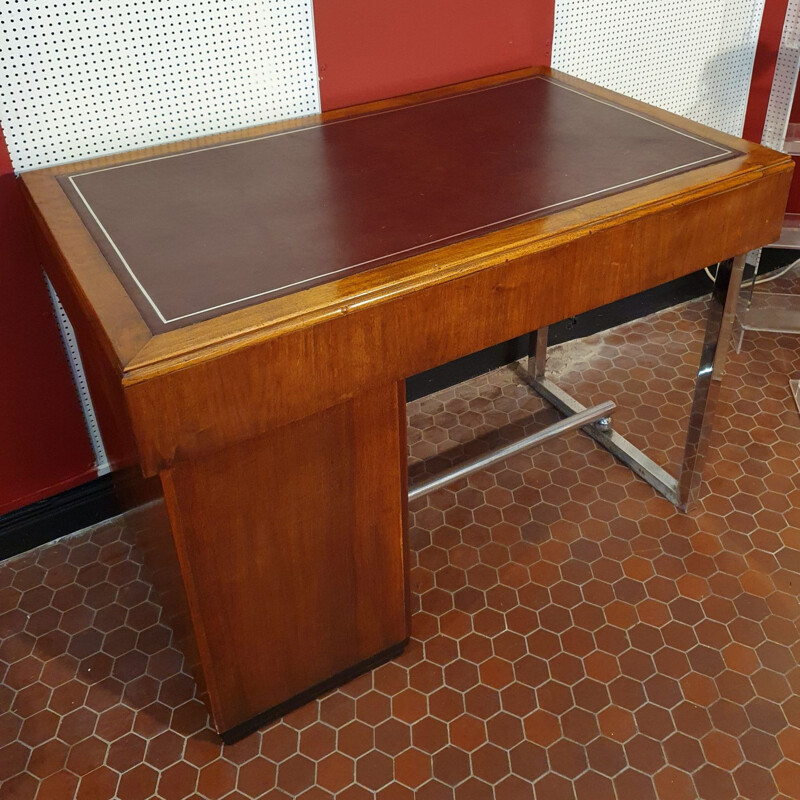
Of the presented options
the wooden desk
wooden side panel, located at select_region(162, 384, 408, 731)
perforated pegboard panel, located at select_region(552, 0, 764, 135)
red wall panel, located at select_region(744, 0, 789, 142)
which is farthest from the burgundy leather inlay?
red wall panel, located at select_region(744, 0, 789, 142)

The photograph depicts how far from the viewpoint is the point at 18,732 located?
184 centimetres

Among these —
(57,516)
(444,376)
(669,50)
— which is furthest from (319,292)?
(669,50)

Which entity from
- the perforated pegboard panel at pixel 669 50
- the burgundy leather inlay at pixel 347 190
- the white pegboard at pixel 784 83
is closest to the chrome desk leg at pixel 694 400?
the burgundy leather inlay at pixel 347 190

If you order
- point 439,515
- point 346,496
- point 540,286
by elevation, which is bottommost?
point 439,515

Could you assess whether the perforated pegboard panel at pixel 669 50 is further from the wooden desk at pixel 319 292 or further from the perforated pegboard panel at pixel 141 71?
the perforated pegboard panel at pixel 141 71

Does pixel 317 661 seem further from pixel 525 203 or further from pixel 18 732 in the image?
pixel 525 203

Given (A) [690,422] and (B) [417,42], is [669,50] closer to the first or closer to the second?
(B) [417,42]

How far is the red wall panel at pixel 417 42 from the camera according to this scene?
83.2 inches

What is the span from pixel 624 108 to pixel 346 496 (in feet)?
3.82

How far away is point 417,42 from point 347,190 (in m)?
0.72

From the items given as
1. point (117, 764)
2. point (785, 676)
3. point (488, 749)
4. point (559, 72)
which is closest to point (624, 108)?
point (559, 72)

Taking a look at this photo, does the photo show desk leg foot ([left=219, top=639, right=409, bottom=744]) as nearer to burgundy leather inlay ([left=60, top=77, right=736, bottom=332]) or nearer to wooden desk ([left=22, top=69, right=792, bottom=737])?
wooden desk ([left=22, top=69, right=792, bottom=737])

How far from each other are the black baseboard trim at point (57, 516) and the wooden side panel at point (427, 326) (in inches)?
44.7

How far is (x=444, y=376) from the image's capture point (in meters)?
2.81
